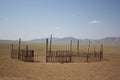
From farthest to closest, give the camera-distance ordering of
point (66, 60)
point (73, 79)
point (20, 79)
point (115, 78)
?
point (66, 60), point (115, 78), point (73, 79), point (20, 79)

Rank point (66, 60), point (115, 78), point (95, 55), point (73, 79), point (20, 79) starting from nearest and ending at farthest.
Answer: point (20, 79), point (73, 79), point (115, 78), point (66, 60), point (95, 55)

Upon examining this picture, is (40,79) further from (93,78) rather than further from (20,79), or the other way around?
(93,78)

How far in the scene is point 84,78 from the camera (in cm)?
1744

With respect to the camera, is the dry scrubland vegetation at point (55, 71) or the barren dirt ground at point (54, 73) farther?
the dry scrubland vegetation at point (55, 71)

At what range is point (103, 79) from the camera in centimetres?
1727

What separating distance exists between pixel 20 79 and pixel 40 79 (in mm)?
1491

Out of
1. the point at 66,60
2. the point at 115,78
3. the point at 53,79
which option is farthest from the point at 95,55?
the point at 53,79

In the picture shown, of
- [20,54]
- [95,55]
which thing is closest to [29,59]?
[20,54]

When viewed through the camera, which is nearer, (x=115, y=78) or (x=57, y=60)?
(x=115, y=78)

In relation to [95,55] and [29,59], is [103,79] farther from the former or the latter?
[95,55]

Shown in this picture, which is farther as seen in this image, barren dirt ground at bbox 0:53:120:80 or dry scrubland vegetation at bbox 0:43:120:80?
dry scrubland vegetation at bbox 0:43:120:80

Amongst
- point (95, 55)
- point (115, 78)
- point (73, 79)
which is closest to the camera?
point (73, 79)

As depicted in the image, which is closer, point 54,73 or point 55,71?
point 54,73

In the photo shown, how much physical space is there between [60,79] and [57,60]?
1480 cm
